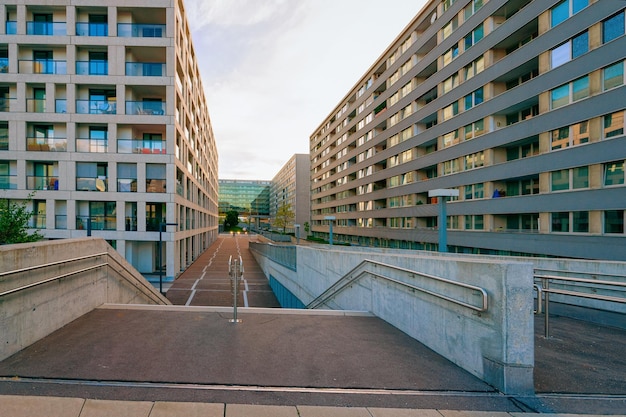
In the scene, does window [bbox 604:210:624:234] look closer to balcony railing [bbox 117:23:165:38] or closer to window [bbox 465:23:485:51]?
window [bbox 465:23:485:51]

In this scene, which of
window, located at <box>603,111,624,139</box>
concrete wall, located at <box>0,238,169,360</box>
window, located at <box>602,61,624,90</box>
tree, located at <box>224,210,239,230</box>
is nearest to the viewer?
concrete wall, located at <box>0,238,169,360</box>

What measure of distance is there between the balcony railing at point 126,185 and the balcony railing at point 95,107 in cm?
518

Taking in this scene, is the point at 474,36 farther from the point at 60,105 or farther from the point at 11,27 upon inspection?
the point at 11,27

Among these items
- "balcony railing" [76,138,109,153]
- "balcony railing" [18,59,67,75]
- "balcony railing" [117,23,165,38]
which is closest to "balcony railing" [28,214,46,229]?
"balcony railing" [76,138,109,153]

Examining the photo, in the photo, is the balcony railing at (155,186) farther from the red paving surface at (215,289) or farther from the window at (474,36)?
the window at (474,36)

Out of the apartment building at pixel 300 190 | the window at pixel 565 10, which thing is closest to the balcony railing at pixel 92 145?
the window at pixel 565 10

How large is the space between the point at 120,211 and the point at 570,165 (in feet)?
98.2

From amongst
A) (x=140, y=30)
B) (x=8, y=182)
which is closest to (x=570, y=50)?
(x=140, y=30)

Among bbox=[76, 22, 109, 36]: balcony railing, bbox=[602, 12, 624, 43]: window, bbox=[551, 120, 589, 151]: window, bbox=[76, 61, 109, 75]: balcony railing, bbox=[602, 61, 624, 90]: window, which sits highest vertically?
bbox=[76, 22, 109, 36]: balcony railing

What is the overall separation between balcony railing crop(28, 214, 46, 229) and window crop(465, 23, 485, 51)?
122 ft

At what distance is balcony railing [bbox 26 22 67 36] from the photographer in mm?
22047

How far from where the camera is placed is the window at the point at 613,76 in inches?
597

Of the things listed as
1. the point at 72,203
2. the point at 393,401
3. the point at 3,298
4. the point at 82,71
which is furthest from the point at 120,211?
the point at 393,401

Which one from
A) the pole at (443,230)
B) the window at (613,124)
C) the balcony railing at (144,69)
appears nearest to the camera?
the pole at (443,230)
